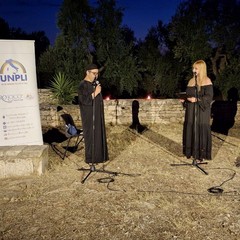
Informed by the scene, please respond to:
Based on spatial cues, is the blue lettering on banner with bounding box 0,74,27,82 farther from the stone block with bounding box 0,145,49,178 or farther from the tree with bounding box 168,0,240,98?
the tree with bounding box 168,0,240,98

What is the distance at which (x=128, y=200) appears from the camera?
462 centimetres

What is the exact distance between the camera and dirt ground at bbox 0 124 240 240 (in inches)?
149

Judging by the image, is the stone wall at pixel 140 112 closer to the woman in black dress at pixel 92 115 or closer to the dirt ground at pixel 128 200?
the dirt ground at pixel 128 200

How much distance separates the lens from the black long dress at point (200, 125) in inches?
228

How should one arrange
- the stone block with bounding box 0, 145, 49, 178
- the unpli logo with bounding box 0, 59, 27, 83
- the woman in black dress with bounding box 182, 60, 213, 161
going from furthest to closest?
the unpli logo with bounding box 0, 59, 27, 83, the woman in black dress with bounding box 182, 60, 213, 161, the stone block with bounding box 0, 145, 49, 178

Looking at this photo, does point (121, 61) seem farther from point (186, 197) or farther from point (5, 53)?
point (186, 197)

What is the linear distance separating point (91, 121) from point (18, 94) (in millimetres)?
1645

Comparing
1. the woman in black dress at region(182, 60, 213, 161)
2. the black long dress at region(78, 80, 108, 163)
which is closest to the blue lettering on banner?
the black long dress at region(78, 80, 108, 163)

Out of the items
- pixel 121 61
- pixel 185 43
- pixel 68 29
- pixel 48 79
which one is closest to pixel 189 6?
pixel 185 43

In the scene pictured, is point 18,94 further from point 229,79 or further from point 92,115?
point 229,79

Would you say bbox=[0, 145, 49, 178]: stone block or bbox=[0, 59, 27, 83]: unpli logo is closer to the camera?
bbox=[0, 145, 49, 178]: stone block

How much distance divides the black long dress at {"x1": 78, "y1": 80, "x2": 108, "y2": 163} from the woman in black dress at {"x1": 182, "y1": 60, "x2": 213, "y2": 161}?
167cm

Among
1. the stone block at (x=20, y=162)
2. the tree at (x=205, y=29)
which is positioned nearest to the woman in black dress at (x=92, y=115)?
the stone block at (x=20, y=162)

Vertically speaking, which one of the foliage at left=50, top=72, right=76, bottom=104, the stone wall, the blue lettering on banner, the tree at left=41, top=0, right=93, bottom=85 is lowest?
the stone wall
